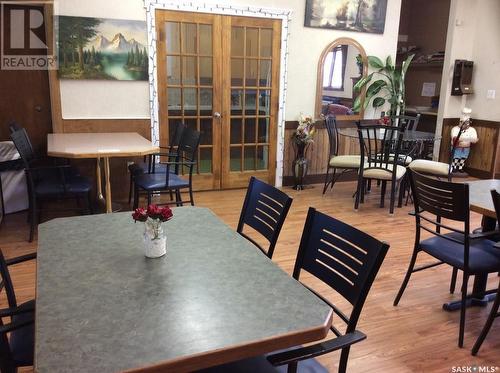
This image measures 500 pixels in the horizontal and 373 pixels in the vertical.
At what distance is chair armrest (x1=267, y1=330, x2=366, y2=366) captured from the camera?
112 centimetres

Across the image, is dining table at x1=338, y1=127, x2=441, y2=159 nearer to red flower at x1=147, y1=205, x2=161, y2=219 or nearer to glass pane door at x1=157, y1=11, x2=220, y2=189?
glass pane door at x1=157, y1=11, x2=220, y2=189

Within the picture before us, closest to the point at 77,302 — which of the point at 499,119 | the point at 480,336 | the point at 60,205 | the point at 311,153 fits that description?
the point at 480,336

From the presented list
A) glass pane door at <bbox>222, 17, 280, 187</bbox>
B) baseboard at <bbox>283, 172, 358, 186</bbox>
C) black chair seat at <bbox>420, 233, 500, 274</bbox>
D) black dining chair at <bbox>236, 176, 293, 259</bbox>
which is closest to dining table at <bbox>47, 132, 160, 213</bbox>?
glass pane door at <bbox>222, 17, 280, 187</bbox>

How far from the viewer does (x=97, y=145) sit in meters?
3.70

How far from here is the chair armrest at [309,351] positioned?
3.68 feet

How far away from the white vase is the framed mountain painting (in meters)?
3.47

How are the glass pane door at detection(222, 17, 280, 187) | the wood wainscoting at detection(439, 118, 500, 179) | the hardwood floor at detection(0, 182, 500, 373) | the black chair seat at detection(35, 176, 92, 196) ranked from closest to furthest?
the hardwood floor at detection(0, 182, 500, 373) → the black chair seat at detection(35, 176, 92, 196) → the glass pane door at detection(222, 17, 280, 187) → the wood wainscoting at detection(439, 118, 500, 179)

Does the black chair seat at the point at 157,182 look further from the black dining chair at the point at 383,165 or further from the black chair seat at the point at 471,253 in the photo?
the black chair seat at the point at 471,253

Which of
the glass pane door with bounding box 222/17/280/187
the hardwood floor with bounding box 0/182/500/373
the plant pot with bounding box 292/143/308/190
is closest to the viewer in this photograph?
the hardwood floor with bounding box 0/182/500/373

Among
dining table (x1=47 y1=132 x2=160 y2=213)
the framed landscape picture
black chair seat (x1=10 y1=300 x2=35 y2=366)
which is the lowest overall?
black chair seat (x1=10 y1=300 x2=35 y2=366)

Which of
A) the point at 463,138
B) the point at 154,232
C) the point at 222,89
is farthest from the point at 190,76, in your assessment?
the point at 463,138

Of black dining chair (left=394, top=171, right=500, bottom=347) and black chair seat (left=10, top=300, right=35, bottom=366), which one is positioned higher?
black dining chair (left=394, top=171, right=500, bottom=347)

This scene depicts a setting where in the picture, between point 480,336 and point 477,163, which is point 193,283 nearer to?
point 480,336

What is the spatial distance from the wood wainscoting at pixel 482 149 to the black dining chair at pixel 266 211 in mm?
5310
